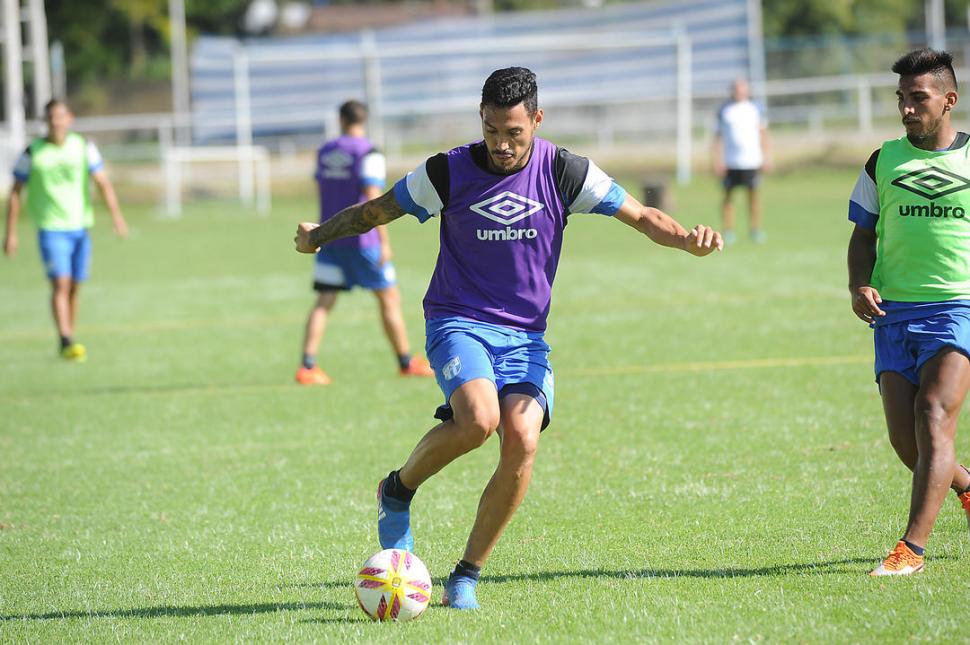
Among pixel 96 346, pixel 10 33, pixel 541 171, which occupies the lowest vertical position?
pixel 96 346

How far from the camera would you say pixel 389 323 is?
11227 mm

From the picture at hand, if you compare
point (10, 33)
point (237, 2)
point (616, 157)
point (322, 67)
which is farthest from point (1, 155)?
point (237, 2)

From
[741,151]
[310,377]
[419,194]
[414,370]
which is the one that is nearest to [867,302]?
[419,194]

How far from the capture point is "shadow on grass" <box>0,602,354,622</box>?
17.4ft

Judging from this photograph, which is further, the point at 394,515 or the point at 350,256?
the point at 350,256

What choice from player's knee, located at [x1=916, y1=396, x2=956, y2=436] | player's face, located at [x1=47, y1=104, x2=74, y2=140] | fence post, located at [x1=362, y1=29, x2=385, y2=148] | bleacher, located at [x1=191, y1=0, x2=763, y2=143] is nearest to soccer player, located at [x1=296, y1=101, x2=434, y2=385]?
player's face, located at [x1=47, y1=104, x2=74, y2=140]

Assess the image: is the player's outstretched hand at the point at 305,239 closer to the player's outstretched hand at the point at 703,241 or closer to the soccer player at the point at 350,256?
the player's outstretched hand at the point at 703,241

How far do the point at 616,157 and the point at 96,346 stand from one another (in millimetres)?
24848

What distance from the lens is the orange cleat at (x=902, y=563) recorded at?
5.30 meters

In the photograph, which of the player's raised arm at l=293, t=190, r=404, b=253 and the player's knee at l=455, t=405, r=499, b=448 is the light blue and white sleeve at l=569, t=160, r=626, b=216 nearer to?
the player's raised arm at l=293, t=190, r=404, b=253

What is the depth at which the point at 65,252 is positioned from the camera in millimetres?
13180

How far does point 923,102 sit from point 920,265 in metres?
0.70

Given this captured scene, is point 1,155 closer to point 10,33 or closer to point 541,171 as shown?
point 10,33

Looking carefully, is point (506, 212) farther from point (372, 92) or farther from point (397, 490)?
point (372, 92)
